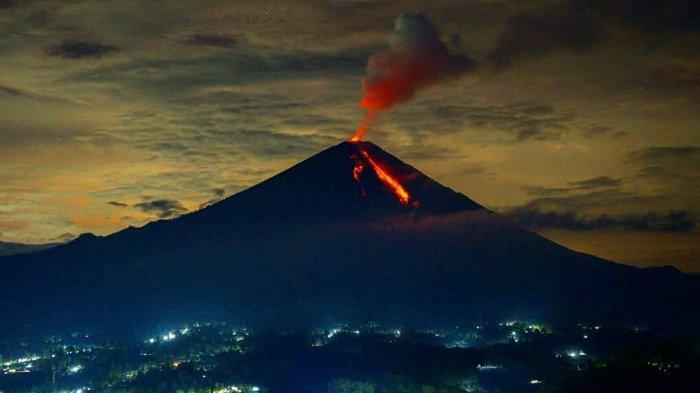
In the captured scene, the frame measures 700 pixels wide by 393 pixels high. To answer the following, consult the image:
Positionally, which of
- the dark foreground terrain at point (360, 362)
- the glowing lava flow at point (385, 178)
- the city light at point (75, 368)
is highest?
the glowing lava flow at point (385, 178)

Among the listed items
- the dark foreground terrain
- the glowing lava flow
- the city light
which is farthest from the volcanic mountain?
the city light

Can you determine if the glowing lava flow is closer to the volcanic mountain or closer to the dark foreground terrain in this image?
the volcanic mountain

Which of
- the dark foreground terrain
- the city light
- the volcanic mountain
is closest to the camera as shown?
the dark foreground terrain

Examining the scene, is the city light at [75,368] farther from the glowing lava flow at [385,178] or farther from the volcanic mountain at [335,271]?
the glowing lava flow at [385,178]

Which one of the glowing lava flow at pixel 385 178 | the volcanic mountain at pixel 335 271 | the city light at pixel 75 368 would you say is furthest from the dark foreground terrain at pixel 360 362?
the glowing lava flow at pixel 385 178

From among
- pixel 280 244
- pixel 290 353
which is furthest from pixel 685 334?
pixel 280 244

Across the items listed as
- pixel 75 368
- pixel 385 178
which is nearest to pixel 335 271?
pixel 385 178

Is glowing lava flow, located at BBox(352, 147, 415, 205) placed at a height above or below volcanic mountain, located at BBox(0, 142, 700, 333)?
above
